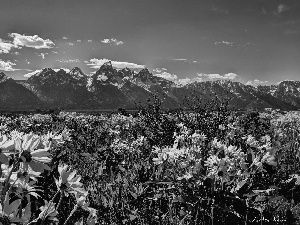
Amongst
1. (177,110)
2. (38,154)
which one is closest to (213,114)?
(177,110)

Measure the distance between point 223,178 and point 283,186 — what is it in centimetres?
119

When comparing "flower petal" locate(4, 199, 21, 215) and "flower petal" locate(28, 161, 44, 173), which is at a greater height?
"flower petal" locate(28, 161, 44, 173)

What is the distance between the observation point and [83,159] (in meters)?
7.80

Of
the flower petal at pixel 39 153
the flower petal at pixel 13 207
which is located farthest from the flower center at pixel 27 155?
the flower petal at pixel 13 207

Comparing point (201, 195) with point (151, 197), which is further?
point (151, 197)

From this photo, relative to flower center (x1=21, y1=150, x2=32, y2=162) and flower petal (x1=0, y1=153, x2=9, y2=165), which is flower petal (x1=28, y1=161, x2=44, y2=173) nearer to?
flower center (x1=21, y1=150, x2=32, y2=162)

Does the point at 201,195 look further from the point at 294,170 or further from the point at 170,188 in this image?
the point at 294,170

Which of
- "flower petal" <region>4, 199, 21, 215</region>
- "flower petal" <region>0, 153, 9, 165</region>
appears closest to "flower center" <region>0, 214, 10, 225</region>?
"flower petal" <region>4, 199, 21, 215</region>

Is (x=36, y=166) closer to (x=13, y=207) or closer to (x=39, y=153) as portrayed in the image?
(x=39, y=153)

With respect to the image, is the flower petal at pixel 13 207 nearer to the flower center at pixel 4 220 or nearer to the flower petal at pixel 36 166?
the flower center at pixel 4 220

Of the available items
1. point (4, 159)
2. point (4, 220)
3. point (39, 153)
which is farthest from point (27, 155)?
point (4, 220)

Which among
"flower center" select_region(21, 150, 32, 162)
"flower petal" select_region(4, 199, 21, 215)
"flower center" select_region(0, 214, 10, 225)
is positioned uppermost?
"flower center" select_region(21, 150, 32, 162)

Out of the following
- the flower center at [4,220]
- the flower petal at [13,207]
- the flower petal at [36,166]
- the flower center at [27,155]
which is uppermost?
the flower center at [27,155]

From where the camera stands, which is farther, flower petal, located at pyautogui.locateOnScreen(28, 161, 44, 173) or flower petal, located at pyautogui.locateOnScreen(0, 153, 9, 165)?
flower petal, located at pyautogui.locateOnScreen(28, 161, 44, 173)
